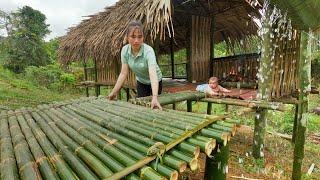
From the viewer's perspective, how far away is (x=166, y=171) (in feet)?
5.50

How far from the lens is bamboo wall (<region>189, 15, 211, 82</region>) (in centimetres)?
766

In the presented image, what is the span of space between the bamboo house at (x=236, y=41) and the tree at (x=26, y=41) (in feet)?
34.6

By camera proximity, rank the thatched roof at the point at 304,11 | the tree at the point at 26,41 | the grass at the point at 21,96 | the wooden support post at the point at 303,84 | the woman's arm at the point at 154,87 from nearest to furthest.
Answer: the thatched roof at the point at 304,11 → the woman's arm at the point at 154,87 → the wooden support post at the point at 303,84 → the grass at the point at 21,96 → the tree at the point at 26,41

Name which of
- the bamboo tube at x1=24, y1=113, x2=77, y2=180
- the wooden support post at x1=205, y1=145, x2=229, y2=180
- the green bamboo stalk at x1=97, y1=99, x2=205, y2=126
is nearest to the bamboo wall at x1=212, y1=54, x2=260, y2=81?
the green bamboo stalk at x1=97, y1=99, x2=205, y2=126

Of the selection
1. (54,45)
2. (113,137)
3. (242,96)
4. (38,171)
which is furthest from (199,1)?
(54,45)

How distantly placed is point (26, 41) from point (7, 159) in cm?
2066

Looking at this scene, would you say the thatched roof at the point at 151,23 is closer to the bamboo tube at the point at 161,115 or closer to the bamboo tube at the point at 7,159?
the bamboo tube at the point at 161,115

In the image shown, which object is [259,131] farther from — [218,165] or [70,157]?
[70,157]

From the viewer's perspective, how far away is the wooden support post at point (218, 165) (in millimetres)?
2662

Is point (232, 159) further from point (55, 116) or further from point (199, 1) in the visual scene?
point (199, 1)

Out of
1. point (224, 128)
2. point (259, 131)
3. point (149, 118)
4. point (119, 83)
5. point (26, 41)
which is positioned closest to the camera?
point (224, 128)

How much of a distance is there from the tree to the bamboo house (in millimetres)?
10532

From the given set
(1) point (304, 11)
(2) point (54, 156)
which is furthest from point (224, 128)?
(1) point (304, 11)

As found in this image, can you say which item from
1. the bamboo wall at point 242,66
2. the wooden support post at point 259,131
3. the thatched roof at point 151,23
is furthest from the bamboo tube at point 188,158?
the bamboo wall at point 242,66
